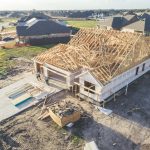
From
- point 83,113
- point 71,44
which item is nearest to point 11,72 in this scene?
point 71,44

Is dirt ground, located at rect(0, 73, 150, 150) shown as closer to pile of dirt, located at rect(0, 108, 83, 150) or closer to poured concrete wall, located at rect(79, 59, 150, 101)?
pile of dirt, located at rect(0, 108, 83, 150)

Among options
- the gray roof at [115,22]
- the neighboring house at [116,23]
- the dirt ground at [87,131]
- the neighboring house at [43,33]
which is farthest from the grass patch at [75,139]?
the gray roof at [115,22]

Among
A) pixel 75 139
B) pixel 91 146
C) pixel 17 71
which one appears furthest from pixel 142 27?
pixel 91 146

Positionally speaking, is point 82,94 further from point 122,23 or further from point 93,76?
point 122,23

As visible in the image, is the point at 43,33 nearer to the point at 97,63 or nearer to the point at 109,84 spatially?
the point at 97,63

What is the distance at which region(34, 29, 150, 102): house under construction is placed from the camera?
22.5 meters

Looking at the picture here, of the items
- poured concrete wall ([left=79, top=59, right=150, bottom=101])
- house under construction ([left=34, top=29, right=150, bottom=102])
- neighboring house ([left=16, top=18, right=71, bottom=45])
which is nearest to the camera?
poured concrete wall ([left=79, top=59, right=150, bottom=101])

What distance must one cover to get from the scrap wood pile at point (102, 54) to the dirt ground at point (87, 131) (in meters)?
3.61

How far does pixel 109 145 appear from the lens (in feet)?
56.1

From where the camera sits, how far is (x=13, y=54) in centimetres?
3966

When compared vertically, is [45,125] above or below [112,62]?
below

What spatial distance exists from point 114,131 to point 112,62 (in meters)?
8.47

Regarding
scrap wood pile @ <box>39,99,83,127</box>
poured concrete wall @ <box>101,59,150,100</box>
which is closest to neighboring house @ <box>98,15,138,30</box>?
poured concrete wall @ <box>101,59,150,100</box>

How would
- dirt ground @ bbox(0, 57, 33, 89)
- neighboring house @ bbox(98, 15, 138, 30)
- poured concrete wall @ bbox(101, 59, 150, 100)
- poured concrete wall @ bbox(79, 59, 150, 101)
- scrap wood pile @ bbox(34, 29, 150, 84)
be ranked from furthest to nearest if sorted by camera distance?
neighboring house @ bbox(98, 15, 138, 30) < dirt ground @ bbox(0, 57, 33, 89) < scrap wood pile @ bbox(34, 29, 150, 84) < poured concrete wall @ bbox(101, 59, 150, 100) < poured concrete wall @ bbox(79, 59, 150, 101)
